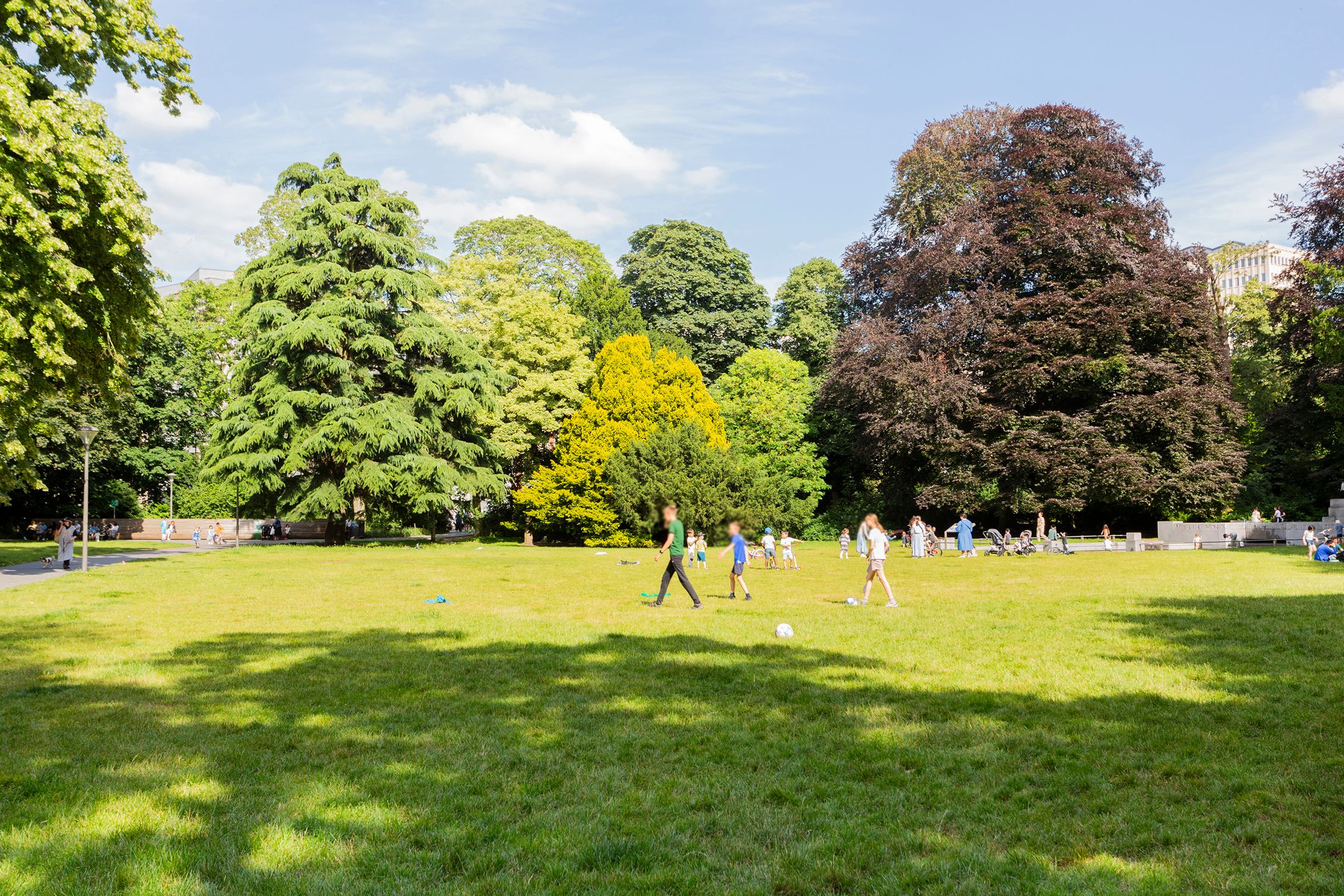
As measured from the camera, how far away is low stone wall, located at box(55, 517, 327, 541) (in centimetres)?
5778

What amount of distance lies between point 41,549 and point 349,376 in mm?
13741

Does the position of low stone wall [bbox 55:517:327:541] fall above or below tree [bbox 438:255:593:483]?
below

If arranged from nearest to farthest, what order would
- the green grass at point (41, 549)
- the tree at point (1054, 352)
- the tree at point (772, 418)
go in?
the green grass at point (41, 549)
the tree at point (1054, 352)
the tree at point (772, 418)

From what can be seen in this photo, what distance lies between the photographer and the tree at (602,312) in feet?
170

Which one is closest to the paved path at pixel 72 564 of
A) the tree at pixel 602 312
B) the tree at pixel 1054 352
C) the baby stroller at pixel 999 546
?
the tree at pixel 602 312

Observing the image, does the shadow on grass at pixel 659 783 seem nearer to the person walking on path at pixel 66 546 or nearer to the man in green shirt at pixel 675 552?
the man in green shirt at pixel 675 552

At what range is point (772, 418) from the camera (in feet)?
165

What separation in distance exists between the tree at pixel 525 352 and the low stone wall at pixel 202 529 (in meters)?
15.0

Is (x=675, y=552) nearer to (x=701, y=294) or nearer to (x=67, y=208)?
(x=67, y=208)

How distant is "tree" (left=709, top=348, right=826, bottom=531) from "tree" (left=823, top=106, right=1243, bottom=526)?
5680 mm

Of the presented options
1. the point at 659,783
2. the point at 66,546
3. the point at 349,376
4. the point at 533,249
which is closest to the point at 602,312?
the point at 533,249

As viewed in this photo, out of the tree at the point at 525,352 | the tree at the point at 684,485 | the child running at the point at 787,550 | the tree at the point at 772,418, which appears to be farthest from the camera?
the tree at the point at 772,418

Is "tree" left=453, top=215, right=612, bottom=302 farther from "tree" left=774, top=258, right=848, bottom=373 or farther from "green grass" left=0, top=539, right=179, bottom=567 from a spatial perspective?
"green grass" left=0, top=539, right=179, bottom=567

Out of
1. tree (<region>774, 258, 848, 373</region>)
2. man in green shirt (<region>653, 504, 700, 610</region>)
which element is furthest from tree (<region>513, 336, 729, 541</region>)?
man in green shirt (<region>653, 504, 700, 610</region>)
